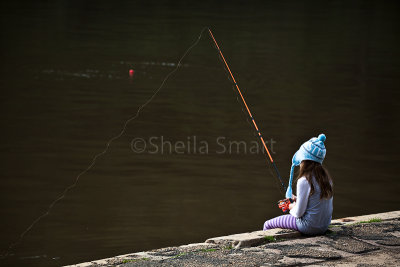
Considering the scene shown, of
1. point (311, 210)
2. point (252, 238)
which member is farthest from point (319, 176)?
point (252, 238)

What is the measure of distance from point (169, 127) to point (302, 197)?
580 centimetres

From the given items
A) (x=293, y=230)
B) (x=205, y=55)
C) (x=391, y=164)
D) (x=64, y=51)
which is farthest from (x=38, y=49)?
(x=293, y=230)

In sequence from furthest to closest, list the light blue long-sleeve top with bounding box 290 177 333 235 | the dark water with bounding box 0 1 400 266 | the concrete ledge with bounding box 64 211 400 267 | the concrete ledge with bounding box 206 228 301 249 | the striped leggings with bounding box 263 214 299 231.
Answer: the dark water with bounding box 0 1 400 266
the striped leggings with bounding box 263 214 299 231
the light blue long-sleeve top with bounding box 290 177 333 235
the concrete ledge with bounding box 206 228 301 249
the concrete ledge with bounding box 64 211 400 267

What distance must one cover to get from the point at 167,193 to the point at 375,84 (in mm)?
8548

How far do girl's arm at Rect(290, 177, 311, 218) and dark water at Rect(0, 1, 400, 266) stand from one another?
1.80 metres

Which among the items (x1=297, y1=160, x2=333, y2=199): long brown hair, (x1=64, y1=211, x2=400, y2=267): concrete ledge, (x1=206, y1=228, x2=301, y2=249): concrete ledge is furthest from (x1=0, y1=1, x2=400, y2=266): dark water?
(x1=297, y1=160, x2=333, y2=199): long brown hair

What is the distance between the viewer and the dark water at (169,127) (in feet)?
22.8

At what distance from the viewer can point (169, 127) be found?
10625mm

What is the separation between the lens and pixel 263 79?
1519 centimetres

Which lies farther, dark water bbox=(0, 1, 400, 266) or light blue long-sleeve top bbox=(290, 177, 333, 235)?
dark water bbox=(0, 1, 400, 266)

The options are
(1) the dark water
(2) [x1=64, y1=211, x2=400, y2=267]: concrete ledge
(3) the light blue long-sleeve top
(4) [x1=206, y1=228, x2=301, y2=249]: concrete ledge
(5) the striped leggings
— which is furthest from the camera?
(1) the dark water

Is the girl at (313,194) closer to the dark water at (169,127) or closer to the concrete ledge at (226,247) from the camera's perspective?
the concrete ledge at (226,247)

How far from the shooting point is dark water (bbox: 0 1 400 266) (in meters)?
6.96

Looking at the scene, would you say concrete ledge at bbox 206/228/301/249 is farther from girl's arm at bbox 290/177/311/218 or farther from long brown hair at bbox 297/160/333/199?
long brown hair at bbox 297/160/333/199
